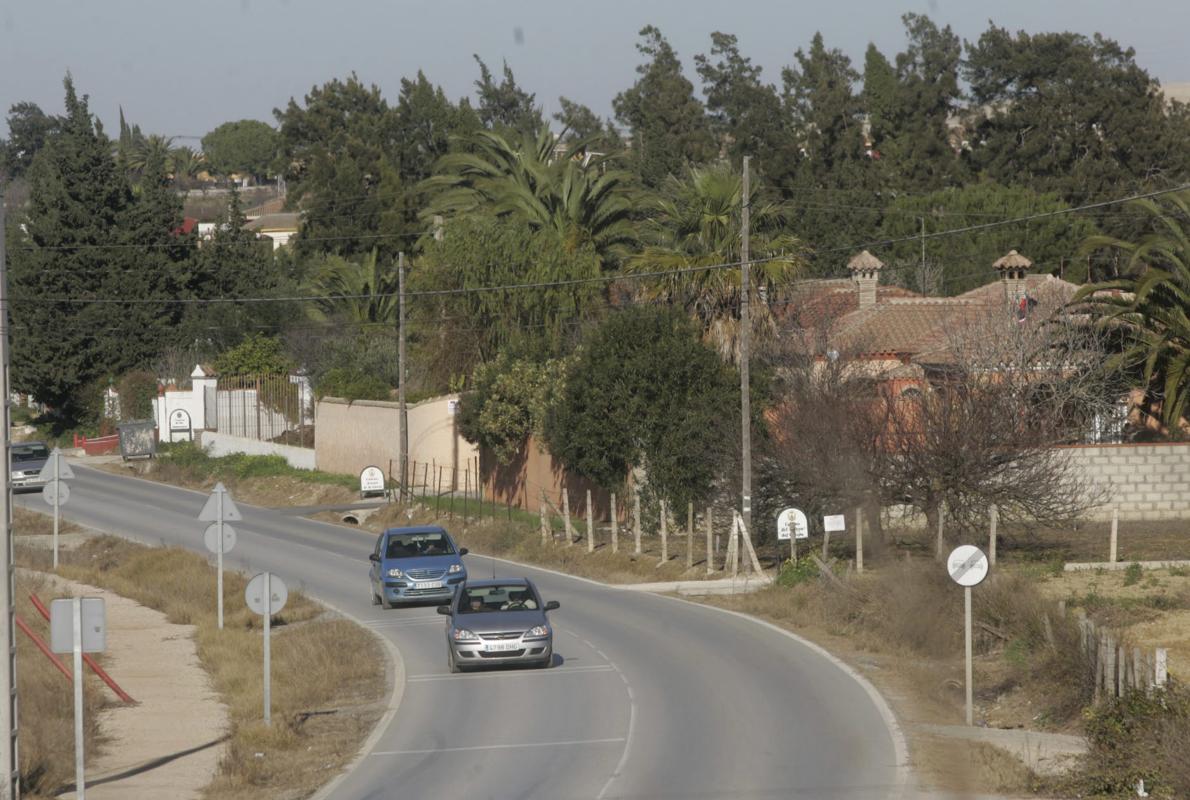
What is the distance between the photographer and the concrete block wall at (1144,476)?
39.9 m

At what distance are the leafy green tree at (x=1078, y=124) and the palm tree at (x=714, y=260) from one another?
44.2 metres

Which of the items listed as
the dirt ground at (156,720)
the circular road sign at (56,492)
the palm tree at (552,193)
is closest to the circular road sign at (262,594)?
the dirt ground at (156,720)

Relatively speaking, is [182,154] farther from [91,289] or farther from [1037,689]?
[1037,689]

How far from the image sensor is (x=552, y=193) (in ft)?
193

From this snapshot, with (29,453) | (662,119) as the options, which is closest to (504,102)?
(662,119)

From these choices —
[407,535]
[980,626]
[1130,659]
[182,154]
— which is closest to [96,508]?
[407,535]

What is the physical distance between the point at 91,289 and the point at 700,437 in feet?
155

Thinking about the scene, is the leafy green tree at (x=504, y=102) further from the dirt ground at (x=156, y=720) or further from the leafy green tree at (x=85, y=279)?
the dirt ground at (x=156, y=720)

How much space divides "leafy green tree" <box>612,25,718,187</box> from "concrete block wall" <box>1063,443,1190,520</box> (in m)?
49.0

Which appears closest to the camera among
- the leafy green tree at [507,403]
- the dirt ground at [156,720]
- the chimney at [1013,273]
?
the dirt ground at [156,720]

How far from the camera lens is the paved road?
17.1 m

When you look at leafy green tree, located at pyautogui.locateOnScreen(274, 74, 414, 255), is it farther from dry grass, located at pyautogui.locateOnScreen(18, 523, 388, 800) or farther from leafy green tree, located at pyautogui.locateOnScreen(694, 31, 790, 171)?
dry grass, located at pyautogui.locateOnScreen(18, 523, 388, 800)

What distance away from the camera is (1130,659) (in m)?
19.1

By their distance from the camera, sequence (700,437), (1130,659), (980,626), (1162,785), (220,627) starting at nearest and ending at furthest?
(1162,785)
(1130,659)
(980,626)
(220,627)
(700,437)
